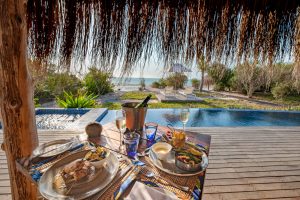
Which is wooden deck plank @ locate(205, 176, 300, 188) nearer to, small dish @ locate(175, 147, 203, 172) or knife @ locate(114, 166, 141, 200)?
small dish @ locate(175, 147, 203, 172)

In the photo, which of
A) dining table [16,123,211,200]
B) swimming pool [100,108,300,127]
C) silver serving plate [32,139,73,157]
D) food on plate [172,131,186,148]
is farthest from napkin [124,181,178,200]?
swimming pool [100,108,300,127]

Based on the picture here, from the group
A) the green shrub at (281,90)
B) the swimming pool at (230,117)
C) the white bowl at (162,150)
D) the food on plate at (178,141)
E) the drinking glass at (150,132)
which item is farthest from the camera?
the green shrub at (281,90)

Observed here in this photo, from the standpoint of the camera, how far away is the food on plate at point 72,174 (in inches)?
28.7

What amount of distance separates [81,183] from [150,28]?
103 centimetres

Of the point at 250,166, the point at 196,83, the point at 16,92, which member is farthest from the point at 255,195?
the point at 196,83

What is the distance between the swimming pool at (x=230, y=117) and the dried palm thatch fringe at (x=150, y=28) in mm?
4050

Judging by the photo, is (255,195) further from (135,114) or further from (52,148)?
(52,148)

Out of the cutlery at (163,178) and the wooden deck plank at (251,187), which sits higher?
the cutlery at (163,178)

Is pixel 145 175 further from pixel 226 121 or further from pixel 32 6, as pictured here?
pixel 226 121

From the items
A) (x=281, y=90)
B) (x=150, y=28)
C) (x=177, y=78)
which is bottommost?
(x=281, y=90)

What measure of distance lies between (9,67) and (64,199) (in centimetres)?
90

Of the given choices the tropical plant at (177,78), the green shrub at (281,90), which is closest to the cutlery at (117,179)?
the tropical plant at (177,78)

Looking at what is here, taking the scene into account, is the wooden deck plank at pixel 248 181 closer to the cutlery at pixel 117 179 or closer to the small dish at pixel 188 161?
the small dish at pixel 188 161

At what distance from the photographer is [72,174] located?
75cm
